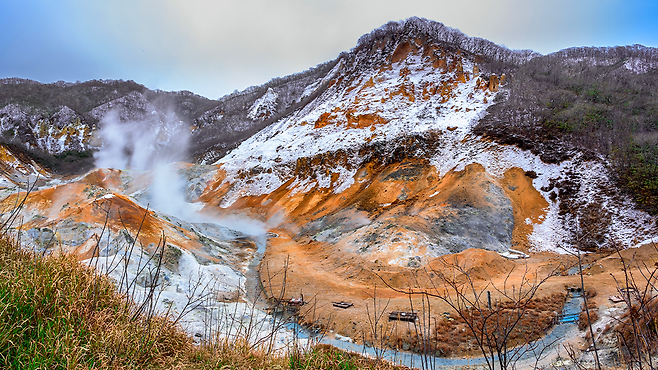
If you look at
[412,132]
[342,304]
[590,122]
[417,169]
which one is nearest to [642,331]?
[342,304]

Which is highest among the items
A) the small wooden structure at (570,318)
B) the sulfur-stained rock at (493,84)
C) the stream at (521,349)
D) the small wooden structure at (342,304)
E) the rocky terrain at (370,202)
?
the sulfur-stained rock at (493,84)

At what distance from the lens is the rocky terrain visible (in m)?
13.0

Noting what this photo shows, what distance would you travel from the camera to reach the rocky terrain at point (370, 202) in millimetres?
13008

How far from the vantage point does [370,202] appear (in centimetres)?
2655

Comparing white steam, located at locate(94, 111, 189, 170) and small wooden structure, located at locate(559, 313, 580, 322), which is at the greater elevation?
white steam, located at locate(94, 111, 189, 170)

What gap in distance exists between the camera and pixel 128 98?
10069cm

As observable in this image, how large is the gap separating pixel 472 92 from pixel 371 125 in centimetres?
1361

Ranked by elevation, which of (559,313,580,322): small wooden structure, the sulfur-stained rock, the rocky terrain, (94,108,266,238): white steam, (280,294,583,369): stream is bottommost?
(280,294,583,369): stream

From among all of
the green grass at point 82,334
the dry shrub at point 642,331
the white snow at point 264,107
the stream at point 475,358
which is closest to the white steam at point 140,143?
the white snow at point 264,107

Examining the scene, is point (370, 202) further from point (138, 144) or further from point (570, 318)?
point (138, 144)

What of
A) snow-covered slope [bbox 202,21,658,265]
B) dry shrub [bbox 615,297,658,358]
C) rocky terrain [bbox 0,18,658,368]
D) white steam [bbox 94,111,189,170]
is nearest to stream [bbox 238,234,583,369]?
rocky terrain [bbox 0,18,658,368]

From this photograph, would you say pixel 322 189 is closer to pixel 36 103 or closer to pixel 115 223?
pixel 115 223

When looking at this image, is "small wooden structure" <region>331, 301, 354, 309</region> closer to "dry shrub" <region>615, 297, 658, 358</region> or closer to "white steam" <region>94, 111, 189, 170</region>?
"dry shrub" <region>615, 297, 658, 358</region>

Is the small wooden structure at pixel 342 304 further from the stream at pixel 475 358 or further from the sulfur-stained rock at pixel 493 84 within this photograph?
the sulfur-stained rock at pixel 493 84
